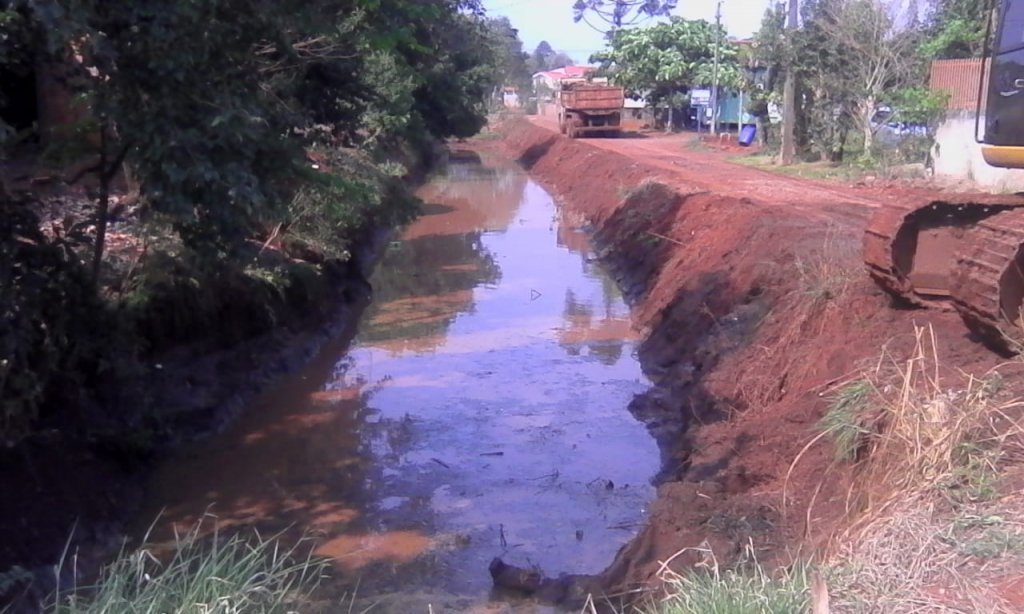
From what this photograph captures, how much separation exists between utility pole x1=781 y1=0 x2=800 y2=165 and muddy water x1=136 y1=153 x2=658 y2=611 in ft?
44.1

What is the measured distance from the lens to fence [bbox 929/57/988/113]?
76.5 feet

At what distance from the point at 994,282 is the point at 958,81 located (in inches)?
718

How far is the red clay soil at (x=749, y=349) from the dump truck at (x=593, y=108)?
26.2 metres

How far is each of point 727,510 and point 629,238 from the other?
14001 millimetres

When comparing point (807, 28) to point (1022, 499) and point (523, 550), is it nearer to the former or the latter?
point (523, 550)

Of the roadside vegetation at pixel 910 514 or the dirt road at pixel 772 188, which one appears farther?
the dirt road at pixel 772 188

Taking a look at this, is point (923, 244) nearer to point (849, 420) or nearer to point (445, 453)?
point (849, 420)

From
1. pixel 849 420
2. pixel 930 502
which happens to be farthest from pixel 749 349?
pixel 930 502

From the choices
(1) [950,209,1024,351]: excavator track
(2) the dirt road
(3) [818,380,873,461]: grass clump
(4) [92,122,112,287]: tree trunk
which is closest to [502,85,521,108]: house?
(2) the dirt road

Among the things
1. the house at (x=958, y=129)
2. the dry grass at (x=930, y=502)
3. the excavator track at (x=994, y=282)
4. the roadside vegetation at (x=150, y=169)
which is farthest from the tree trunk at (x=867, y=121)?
the dry grass at (x=930, y=502)

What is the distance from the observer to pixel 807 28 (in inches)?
1173

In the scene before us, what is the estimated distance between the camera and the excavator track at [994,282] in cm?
780

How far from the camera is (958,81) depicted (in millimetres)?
24188

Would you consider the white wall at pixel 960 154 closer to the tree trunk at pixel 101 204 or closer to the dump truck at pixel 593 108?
the tree trunk at pixel 101 204
